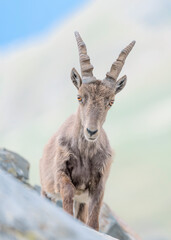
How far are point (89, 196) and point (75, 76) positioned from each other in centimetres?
285

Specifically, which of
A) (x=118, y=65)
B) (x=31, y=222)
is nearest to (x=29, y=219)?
(x=31, y=222)

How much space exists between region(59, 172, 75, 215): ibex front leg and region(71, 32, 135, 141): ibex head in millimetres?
1177

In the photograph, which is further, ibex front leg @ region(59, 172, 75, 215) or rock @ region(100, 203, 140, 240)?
rock @ region(100, 203, 140, 240)

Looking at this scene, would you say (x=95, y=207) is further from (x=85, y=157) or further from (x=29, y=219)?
(x=29, y=219)

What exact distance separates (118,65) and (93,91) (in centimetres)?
125

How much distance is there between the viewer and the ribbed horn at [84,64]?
938cm

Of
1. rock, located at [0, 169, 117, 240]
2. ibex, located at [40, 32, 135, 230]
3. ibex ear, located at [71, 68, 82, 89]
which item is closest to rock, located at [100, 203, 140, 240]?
ibex, located at [40, 32, 135, 230]

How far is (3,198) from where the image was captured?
3006 millimetres

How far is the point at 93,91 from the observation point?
905 cm

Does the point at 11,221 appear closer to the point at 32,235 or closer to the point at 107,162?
the point at 32,235

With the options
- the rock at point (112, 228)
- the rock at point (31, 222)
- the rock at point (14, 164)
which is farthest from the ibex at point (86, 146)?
the rock at point (31, 222)

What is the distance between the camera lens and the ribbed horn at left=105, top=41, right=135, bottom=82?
973 cm

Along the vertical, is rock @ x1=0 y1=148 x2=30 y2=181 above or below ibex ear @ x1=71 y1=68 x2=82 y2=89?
below

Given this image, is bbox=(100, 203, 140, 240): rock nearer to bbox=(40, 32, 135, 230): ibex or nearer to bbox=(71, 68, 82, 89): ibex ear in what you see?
bbox=(40, 32, 135, 230): ibex
